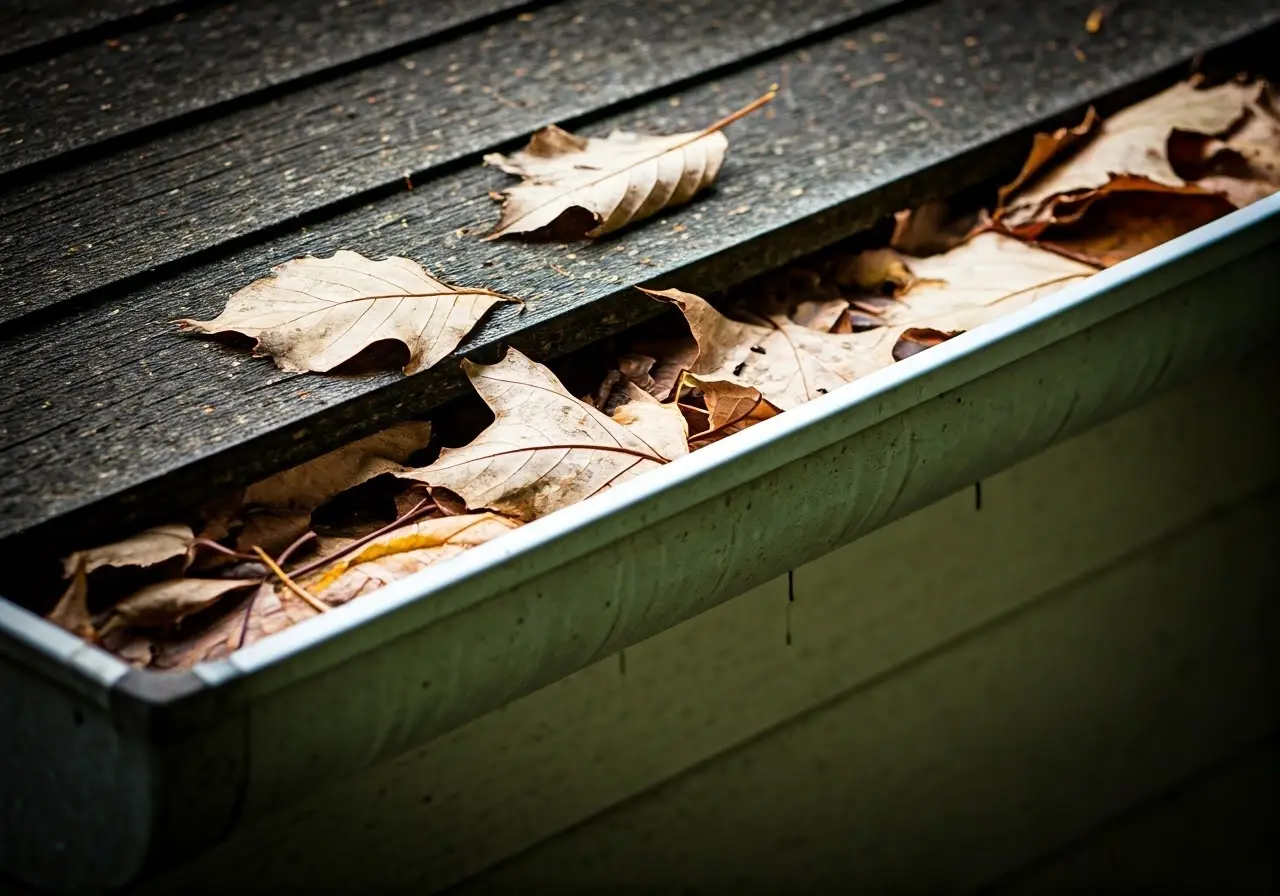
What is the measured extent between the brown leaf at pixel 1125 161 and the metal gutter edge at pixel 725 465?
180mm

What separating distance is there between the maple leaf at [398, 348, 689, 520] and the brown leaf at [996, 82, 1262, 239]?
18.6 inches

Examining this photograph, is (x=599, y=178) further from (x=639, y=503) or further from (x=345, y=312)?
(x=639, y=503)

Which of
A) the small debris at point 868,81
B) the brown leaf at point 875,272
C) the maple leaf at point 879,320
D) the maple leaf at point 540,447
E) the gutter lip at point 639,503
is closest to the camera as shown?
the gutter lip at point 639,503

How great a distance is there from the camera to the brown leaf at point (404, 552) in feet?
2.85

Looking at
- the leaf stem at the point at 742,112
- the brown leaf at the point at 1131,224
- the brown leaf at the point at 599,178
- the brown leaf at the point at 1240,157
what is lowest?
the brown leaf at the point at 1131,224

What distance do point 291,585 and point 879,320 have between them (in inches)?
22.6

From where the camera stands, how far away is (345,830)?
1.05m

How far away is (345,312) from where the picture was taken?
3.22ft

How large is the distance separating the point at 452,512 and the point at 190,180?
0.48m

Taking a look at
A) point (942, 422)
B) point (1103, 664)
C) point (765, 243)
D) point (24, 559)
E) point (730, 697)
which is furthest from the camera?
point (1103, 664)

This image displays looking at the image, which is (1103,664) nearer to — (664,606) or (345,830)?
(664,606)

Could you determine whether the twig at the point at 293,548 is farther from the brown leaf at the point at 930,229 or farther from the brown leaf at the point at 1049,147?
the brown leaf at the point at 1049,147

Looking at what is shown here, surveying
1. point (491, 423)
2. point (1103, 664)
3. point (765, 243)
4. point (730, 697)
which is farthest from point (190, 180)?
point (1103, 664)

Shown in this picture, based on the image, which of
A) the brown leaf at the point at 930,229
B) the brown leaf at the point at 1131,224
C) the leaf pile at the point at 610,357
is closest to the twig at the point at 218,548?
the leaf pile at the point at 610,357
